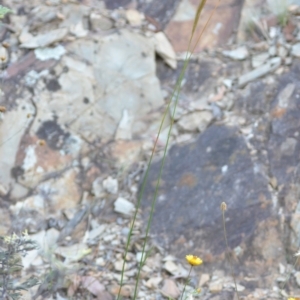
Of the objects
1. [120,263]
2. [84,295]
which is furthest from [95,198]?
[84,295]

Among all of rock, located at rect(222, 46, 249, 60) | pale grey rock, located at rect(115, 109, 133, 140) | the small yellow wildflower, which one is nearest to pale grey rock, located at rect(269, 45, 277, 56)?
rock, located at rect(222, 46, 249, 60)

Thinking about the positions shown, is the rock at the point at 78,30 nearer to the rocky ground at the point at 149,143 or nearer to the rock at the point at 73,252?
the rocky ground at the point at 149,143

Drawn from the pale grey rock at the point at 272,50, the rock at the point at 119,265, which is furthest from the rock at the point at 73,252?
the pale grey rock at the point at 272,50

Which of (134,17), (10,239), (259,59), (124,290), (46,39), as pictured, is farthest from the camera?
(134,17)

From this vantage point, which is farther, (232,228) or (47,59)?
(47,59)

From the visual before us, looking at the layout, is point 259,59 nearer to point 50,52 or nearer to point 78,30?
point 78,30

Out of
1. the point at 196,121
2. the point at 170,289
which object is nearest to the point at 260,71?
the point at 196,121

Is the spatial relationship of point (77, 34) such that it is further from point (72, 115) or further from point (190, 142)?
point (190, 142)
